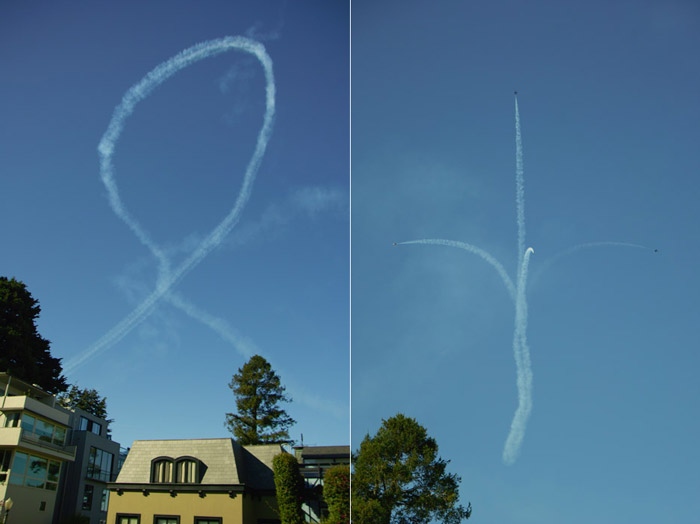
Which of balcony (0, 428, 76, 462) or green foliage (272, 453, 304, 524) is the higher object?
balcony (0, 428, 76, 462)

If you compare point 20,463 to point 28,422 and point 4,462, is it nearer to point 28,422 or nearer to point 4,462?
point 4,462

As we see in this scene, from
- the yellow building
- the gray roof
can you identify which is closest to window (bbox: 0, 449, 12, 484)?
the yellow building

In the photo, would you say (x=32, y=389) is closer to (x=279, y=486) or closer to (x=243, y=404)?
(x=243, y=404)

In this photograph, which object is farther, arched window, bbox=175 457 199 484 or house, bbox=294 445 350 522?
arched window, bbox=175 457 199 484

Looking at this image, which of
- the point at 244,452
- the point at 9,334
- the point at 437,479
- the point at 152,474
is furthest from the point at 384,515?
the point at 9,334

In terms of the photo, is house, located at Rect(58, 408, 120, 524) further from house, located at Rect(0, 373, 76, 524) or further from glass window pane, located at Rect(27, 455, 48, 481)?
glass window pane, located at Rect(27, 455, 48, 481)

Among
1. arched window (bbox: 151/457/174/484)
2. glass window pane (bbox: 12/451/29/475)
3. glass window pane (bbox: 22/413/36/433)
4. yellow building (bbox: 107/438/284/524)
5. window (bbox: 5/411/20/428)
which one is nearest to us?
yellow building (bbox: 107/438/284/524)
